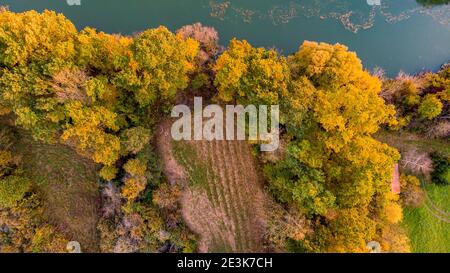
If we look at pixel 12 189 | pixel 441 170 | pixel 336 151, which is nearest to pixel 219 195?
pixel 336 151

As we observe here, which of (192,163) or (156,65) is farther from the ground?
(156,65)

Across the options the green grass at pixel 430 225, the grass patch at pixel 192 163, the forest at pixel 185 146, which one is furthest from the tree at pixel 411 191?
the grass patch at pixel 192 163

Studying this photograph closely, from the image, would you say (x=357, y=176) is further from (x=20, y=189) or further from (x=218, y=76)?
(x=20, y=189)

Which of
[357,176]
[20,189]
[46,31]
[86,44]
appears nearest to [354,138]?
[357,176]

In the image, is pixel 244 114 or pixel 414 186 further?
pixel 414 186

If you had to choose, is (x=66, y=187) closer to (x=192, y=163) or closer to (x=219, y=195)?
(x=192, y=163)

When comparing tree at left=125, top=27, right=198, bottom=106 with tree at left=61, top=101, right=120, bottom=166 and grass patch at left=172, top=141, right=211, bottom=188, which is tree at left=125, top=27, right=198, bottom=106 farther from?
grass patch at left=172, top=141, right=211, bottom=188

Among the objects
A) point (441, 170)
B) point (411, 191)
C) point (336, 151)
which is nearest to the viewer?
point (336, 151)

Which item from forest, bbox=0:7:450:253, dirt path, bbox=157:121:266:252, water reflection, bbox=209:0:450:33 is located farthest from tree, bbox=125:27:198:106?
water reflection, bbox=209:0:450:33
